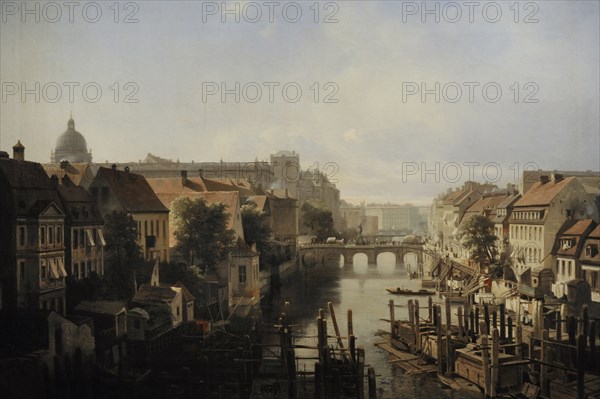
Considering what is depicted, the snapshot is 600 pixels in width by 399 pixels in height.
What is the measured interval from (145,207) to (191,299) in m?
3.84

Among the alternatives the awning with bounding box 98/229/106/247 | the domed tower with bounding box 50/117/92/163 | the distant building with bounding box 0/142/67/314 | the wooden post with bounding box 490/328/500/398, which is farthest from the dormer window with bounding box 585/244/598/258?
the domed tower with bounding box 50/117/92/163

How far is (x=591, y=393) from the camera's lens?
15797mm

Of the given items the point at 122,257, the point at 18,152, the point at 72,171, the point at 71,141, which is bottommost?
the point at 122,257

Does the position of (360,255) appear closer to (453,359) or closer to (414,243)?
(414,243)

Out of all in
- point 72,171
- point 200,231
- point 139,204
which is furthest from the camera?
point 200,231

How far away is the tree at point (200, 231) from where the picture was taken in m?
24.6

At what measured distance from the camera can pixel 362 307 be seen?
31.5 meters

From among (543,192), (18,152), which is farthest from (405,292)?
(18,152)

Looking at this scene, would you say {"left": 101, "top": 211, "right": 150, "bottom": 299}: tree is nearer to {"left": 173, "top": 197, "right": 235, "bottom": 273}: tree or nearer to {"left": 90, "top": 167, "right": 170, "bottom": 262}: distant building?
{"left": 90, "top": 167, "right": 170, "bottom": 262}: distant building

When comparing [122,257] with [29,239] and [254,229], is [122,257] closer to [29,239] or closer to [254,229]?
[29,239]

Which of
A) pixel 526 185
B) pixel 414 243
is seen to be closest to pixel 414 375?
pixel 526 185

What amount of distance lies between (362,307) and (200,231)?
10.7 metres

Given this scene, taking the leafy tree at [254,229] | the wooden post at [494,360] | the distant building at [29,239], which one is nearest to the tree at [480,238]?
the leafy tree at [254,229]

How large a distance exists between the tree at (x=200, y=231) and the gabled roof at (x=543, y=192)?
15015mm
